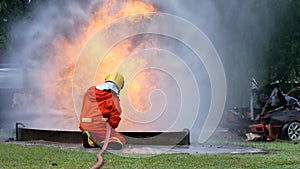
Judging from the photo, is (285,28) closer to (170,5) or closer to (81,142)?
(170,5)

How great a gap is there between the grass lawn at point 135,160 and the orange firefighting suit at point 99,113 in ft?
2.21

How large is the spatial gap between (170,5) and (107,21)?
3.10 metres

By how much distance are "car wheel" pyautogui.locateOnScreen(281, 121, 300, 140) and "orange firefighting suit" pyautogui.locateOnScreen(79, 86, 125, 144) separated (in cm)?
623

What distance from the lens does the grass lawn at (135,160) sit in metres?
9.25

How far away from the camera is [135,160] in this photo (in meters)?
9.90

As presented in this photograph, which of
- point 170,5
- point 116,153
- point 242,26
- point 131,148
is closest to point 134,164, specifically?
point 116,153

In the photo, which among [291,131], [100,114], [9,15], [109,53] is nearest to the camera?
[100,114]

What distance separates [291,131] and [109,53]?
5410 millimetres

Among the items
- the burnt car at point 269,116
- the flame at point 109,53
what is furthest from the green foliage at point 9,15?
the burnt car at point 269,116

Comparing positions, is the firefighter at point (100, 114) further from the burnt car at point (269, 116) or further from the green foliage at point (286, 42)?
the green foliage at point (286, 42)

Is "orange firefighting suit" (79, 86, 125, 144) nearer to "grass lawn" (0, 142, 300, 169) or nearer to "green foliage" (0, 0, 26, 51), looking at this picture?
"grass lawn" (0, 142, 300, 169)

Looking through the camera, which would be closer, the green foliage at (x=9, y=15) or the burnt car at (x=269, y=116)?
the burnt car at (x=269, y=116)

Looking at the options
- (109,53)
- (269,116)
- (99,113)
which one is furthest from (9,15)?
(99,113)

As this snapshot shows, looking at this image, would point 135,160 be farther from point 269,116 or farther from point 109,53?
point 269,116
